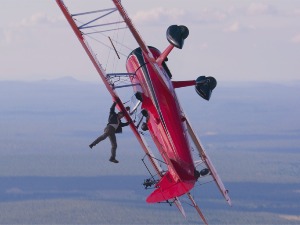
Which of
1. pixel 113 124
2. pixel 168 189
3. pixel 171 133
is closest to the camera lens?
pixel 171 133

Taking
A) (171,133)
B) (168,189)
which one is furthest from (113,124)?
(168,189)

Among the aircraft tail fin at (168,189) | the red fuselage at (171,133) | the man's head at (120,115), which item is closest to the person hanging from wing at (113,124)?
the man's head at (120,115)

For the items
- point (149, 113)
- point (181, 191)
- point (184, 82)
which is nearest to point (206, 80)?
point (184, 82)

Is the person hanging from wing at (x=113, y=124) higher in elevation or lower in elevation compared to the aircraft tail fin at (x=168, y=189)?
higher

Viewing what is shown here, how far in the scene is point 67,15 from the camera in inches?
1103

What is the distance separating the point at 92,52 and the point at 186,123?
5.34 meters

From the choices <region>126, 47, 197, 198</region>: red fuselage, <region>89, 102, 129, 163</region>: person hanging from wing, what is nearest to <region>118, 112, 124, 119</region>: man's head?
<region>89, 102, 129, 163</region>: person hanging from wing

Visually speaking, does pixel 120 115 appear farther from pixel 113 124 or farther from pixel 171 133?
pixel 171 133

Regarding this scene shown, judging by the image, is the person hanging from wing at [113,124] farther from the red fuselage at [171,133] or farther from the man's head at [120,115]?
the red fuselage at [171,133]

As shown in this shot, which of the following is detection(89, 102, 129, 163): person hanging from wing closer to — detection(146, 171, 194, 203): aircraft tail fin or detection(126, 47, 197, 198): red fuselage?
detection(126, 47, 197, 198): red fuselage

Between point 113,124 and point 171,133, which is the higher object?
point 113,124

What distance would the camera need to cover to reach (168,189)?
27.1m

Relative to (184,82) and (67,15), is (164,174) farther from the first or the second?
(67,15)

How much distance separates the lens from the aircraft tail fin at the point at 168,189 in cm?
2641
